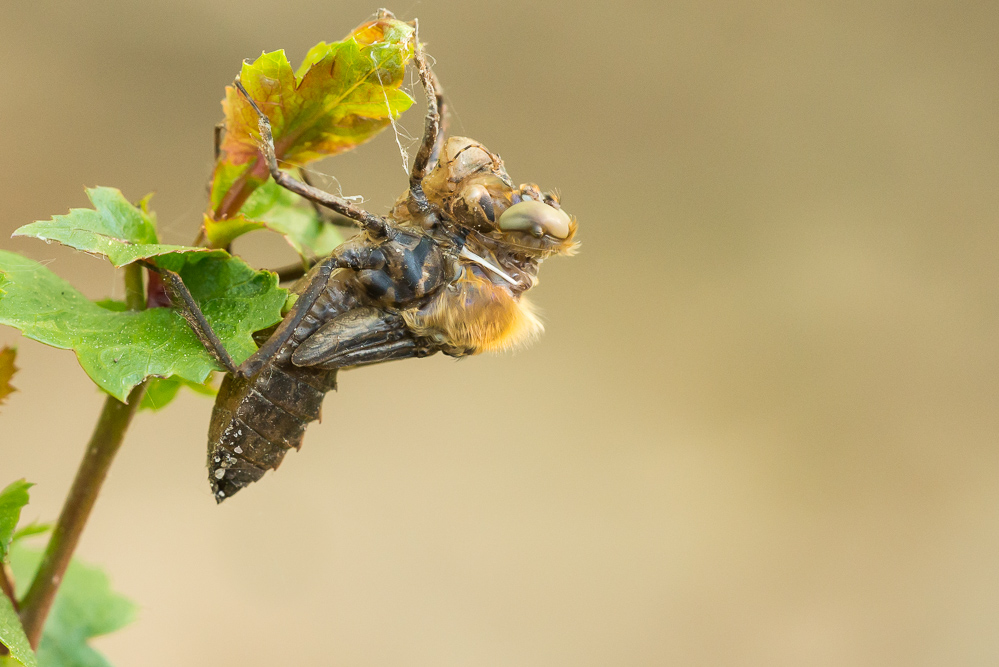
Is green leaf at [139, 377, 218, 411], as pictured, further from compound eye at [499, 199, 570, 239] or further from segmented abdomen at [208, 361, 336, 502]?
compound eye at [499, 199, 570, 239]

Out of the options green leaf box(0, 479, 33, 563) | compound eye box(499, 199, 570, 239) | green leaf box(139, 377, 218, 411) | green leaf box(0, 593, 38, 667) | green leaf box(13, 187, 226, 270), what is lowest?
green leaf box(0, 593, 38, 667)

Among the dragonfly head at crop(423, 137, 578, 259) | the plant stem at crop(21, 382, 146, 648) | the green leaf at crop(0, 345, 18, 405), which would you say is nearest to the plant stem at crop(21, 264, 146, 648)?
the plant stem at crop(21, 382, 146, 648)

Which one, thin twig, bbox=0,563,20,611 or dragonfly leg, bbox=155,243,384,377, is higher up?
dragonfly leg, bbox=155,243,384,377

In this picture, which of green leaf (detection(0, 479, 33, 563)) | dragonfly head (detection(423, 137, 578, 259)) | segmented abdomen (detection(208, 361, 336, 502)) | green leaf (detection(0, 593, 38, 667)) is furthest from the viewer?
dragonfly head (detection(423, 137, 578, 259))

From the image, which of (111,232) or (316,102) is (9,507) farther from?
(316,102)

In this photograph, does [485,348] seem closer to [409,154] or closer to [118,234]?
[409,154]

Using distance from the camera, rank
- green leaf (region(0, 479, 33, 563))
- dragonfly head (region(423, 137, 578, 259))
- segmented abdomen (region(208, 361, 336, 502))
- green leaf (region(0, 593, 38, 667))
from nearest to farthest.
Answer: green leaf (region(0, 593, 38, 667)) → green leaf (region(0, 479, 33, 563)) → segmented abdomen (region(208, 361, 336, 502)) → dragonfly head (region(423, 137, 578, 259))

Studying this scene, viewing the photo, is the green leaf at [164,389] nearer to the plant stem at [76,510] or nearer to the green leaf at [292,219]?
the plant stem at [76,510]
